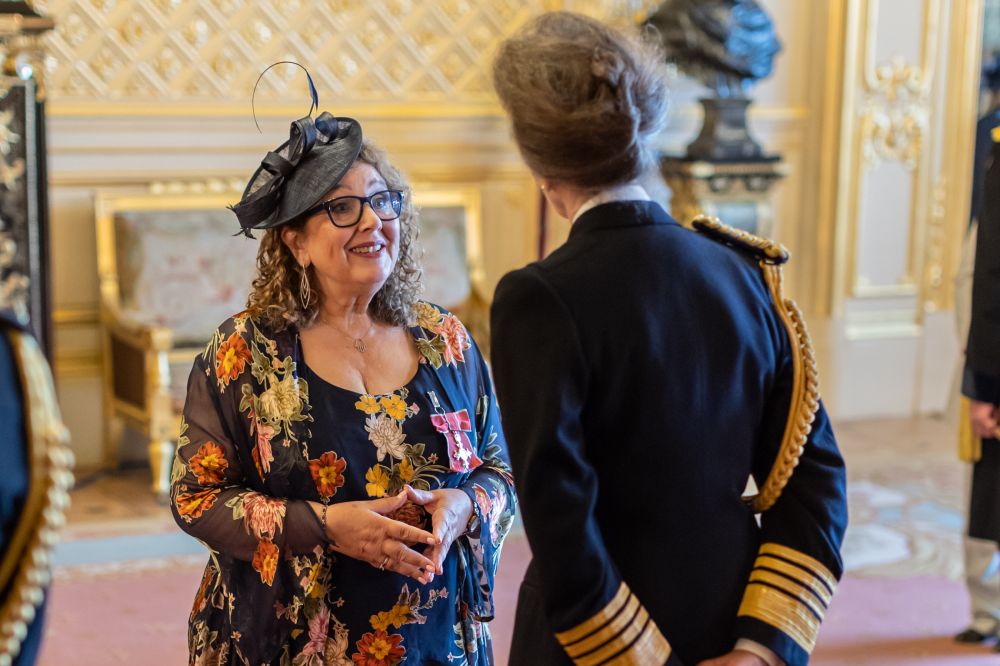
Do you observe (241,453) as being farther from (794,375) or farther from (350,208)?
(794,375)

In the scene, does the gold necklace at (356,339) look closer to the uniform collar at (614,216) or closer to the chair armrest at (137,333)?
the uniform collar at (614,216)

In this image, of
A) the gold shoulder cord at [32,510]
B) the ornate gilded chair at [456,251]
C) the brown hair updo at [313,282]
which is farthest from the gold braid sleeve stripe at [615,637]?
the ornate gilded chair at [456,251]

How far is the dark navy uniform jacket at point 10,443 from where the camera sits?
1119 millimetres

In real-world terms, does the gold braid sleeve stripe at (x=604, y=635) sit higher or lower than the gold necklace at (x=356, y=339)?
lower

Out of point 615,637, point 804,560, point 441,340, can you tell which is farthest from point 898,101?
point 615,637

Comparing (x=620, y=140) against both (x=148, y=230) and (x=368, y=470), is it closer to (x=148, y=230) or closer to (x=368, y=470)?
(x=368, y=470)

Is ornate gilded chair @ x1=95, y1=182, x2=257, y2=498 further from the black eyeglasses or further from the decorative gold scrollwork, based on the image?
the decorative gold scrollwork

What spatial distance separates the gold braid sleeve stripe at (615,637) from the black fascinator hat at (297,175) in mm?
789

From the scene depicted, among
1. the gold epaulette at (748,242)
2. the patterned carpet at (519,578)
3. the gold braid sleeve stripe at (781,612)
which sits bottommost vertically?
the patterned carpet at (519,578)

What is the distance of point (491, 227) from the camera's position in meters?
5.46

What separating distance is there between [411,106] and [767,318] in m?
3.82

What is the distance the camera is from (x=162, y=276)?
15.6ft

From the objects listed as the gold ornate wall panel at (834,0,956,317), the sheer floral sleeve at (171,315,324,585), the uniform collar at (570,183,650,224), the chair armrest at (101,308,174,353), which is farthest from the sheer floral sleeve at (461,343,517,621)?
the gold ornate wall panel at (834,0,956,317)

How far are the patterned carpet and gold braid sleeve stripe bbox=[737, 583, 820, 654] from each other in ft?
5.81
